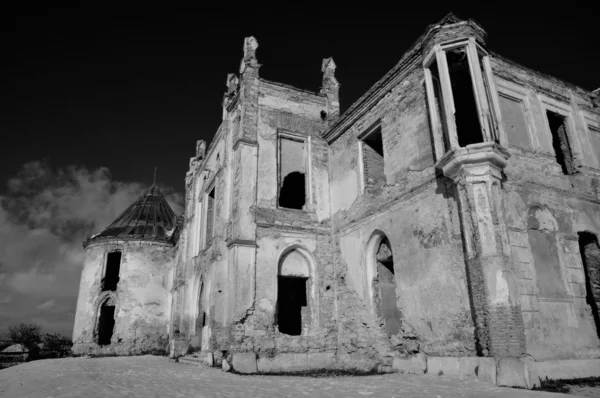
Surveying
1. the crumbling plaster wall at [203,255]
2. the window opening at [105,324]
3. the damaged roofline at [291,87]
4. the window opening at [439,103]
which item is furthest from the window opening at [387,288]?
the window opening at [105,324]

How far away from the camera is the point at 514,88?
10.7m

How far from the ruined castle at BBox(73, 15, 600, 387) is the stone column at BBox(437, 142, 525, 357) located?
0.09 feet

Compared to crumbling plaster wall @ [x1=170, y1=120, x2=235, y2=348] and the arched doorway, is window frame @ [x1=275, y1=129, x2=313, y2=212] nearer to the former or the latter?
crumbling plaster wall @ [x1=170, y1=120, x2=235, y2=348]

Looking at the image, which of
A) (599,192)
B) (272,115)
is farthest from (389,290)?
(272,115)

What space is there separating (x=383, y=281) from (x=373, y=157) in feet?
13.2

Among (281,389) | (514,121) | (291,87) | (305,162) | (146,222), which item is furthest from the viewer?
(146,222)

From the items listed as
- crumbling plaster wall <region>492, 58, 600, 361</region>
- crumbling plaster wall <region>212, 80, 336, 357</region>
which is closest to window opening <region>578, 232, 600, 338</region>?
crumbling plaster wall <region>492, 58, 600, 361</region>

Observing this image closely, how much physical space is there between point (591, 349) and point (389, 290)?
15.2ft

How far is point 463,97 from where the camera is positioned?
11.1 metres

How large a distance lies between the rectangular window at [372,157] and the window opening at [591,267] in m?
5.52

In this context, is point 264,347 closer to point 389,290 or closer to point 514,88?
A: point 389,290

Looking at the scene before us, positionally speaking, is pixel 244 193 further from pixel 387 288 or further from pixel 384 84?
pixel 384 84

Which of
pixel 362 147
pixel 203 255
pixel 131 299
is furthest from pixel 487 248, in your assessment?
pixel 131 299

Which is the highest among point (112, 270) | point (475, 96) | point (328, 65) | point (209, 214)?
point (328, 65)
